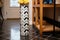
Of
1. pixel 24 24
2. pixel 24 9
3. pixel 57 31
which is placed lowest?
pixel 57 31

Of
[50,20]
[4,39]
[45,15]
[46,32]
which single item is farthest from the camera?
[45,15]

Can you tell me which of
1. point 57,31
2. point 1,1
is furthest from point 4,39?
point 1,1

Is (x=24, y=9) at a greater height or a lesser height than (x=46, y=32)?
greater

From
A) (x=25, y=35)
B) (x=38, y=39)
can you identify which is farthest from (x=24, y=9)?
(x=38, y=39)

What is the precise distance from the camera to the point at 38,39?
101 inches

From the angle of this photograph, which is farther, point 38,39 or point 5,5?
point 5,5

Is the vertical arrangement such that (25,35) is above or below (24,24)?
below

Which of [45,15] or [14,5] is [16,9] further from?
[45,15]

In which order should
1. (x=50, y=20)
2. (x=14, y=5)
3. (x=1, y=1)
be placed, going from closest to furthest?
(x=50, y=20), (x=1, y=1), (x=14, y=5)

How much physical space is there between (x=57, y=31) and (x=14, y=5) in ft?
13.1

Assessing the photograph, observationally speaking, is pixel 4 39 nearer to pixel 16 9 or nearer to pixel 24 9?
pixel 24 9

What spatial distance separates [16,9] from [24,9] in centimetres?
389

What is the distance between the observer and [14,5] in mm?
6875

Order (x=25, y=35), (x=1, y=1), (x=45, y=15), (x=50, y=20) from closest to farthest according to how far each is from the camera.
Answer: (x=25, y=35) < (x=50, y=20) < (x=45, y=15) < (x=1, y=1)
